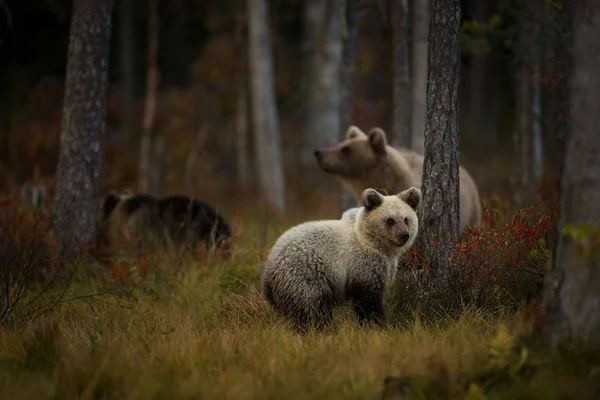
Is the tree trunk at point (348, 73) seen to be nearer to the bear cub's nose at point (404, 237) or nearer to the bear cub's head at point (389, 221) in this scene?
the bear cub's head at point (389, 221)

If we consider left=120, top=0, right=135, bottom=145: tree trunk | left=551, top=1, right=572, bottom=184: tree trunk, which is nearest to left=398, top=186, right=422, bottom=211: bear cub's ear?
left=551, top=1, right=572, bottom=184: tree trunk

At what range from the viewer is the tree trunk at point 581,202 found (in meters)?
4.75

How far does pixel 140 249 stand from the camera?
32.9ft

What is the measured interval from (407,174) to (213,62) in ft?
43.6

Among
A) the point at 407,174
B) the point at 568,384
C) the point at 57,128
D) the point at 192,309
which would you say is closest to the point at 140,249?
the point at 192,309

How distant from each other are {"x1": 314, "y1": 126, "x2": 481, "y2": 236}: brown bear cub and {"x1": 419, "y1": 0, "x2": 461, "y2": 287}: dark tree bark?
289 centimetres

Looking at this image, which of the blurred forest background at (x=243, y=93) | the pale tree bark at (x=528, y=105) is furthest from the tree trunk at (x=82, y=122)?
the pale tree bark at (x=528, y=105)

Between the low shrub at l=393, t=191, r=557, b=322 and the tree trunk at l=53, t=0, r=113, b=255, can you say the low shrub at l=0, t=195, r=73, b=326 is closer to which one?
the tree trunk at l=53, t=0, r=113, b=255

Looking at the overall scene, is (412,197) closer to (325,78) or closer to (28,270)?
(28,270)

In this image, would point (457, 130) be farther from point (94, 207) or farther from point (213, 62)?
point (213, 62)

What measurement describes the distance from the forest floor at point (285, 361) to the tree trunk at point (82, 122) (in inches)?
123

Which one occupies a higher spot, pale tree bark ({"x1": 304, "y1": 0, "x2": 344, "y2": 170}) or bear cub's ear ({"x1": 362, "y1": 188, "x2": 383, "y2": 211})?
pale tree bark ({"x1": 304, "y1": 0, "x2": 344, "y2": 170})

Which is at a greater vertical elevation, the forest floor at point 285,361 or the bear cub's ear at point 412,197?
A: the bear cub's ear at point 412,197

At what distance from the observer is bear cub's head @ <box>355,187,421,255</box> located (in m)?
6.66
